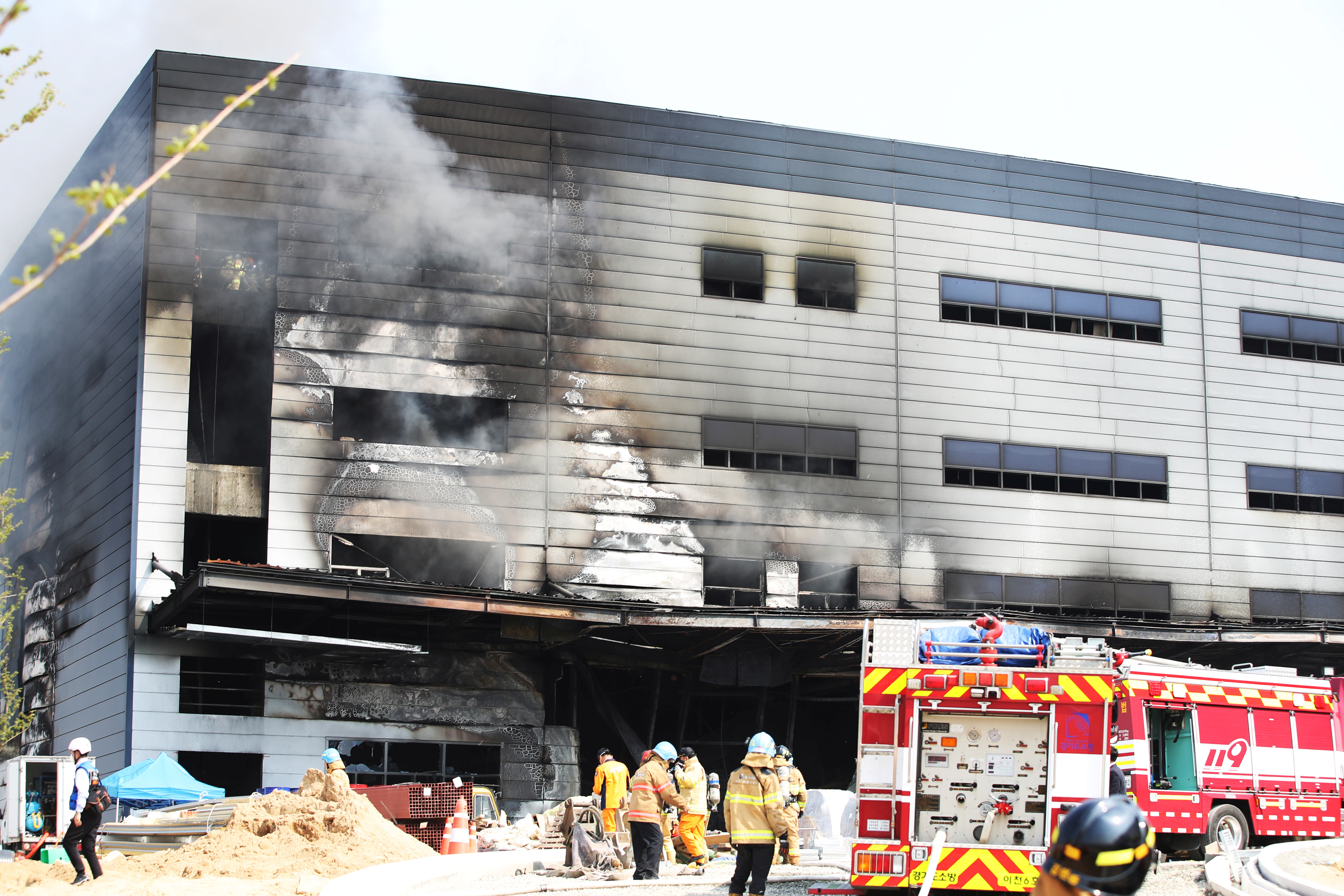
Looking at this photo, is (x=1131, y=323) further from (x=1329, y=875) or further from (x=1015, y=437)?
(x=1329, y=875)

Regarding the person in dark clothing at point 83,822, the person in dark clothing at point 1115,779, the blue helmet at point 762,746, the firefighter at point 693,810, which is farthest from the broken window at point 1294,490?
the person in dark clothing at point 83,822

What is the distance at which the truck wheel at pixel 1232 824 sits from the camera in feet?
56.0

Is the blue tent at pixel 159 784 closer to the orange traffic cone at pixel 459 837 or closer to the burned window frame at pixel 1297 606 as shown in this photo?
the orange traffic cone at pixel 459 837

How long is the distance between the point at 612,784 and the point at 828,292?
1452cm

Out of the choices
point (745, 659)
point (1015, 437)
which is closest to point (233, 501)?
point (745, 659)

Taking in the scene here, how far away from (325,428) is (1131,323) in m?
17.3

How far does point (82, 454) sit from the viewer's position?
2772cm

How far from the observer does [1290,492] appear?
1210 inches

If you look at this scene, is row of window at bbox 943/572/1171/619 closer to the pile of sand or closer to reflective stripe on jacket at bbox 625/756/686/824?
reflective stripe on jacket at bbox 625/756/686/824

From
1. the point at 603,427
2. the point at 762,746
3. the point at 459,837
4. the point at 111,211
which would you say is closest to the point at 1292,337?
the point at 603,427

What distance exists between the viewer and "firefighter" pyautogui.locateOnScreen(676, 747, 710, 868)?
52.7 feet

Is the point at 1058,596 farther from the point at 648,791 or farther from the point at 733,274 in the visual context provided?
the point at 648,791

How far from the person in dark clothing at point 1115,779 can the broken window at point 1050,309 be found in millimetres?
16293

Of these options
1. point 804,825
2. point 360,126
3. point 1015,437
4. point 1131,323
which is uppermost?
point 360,126
